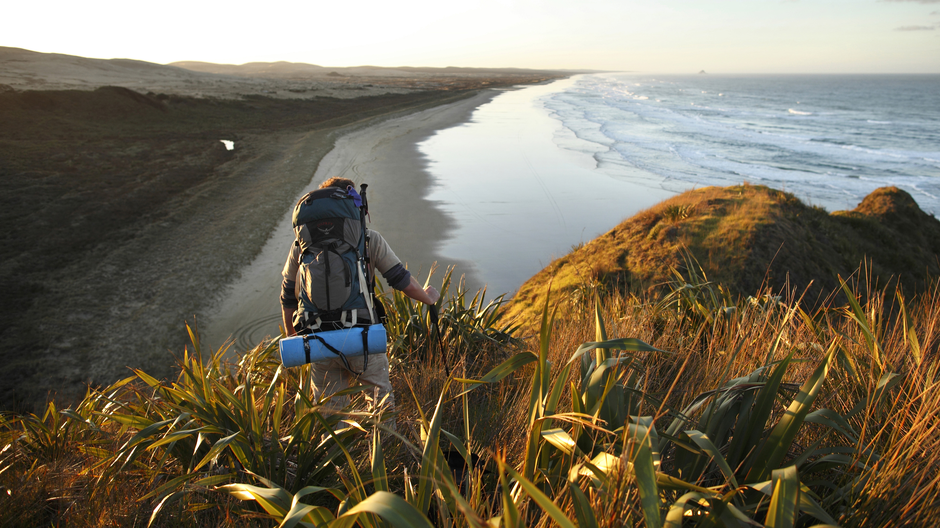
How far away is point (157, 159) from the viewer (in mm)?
16984

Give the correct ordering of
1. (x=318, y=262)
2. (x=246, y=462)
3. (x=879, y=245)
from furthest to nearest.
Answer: (x=879, y=245), (x=318, y=262), (x=246, y=462)

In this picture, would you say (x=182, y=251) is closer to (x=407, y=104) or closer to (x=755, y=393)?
(x=755, y=393)

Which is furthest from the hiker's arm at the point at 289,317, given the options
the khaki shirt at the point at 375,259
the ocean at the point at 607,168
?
the ocean at the point at 607,168

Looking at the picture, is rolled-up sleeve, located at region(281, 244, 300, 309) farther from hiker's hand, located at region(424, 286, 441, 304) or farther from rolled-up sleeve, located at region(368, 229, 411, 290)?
hiker's hand, located at region(424, 286, 441, 304)

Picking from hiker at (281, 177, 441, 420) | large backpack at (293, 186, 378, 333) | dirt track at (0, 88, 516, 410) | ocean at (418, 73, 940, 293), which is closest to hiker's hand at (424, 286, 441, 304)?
hiker at (281, 177, 441, 420)

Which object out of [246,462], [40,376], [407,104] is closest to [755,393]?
[246,462]

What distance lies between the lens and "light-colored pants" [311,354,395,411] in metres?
2.83

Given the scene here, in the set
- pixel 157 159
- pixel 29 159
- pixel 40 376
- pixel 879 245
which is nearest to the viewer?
pixel 40 376

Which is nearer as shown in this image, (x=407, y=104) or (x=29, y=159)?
(x=29, y=159)

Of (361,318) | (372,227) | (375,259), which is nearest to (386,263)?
(375,259)

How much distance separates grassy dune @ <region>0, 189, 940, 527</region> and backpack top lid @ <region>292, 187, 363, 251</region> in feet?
2.78

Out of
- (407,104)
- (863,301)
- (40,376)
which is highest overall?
(407,104)

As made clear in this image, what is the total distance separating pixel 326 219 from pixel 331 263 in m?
0.24

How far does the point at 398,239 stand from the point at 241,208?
479cm
